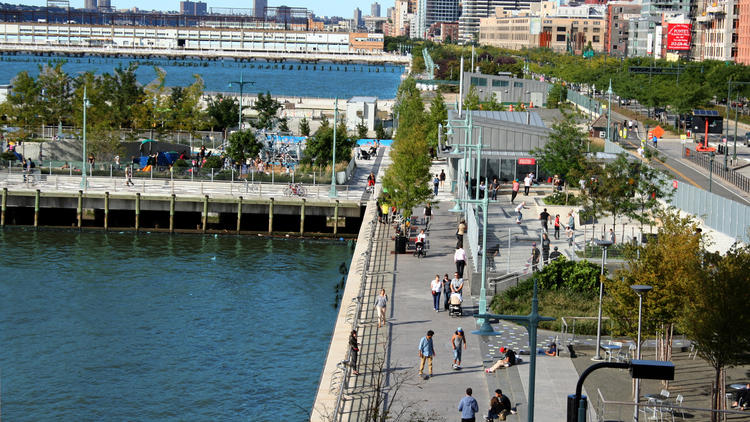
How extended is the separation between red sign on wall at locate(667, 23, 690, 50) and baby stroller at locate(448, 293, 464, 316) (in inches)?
6009

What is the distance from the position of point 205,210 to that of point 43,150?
17.5m

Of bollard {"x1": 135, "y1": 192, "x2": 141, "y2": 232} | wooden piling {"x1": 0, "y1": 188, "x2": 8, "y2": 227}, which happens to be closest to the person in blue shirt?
bollard {"x1": 135, "y1": 192, "x2": 141, "y2": 232}

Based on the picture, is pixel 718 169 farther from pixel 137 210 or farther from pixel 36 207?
pixel 36 207

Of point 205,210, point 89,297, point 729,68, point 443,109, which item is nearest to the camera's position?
point 89,297

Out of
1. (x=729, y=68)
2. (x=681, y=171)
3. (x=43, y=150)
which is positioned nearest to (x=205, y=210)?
(x=43, y=150)

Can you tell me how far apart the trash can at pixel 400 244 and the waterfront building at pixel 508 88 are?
73.6 metres

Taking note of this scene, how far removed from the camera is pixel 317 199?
57.1 meters

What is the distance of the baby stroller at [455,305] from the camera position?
32656mm

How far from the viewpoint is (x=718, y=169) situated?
67562 mm

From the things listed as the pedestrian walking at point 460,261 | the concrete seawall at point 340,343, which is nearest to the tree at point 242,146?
the concrete seawall at point 340,343

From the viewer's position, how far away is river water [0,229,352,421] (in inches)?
1212

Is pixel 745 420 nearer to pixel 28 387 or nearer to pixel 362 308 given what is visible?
pixel 362 308

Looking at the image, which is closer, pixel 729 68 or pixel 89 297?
pixel 89 297

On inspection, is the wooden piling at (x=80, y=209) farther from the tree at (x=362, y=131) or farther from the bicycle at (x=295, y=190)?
the tree at (x=362, y=131)
